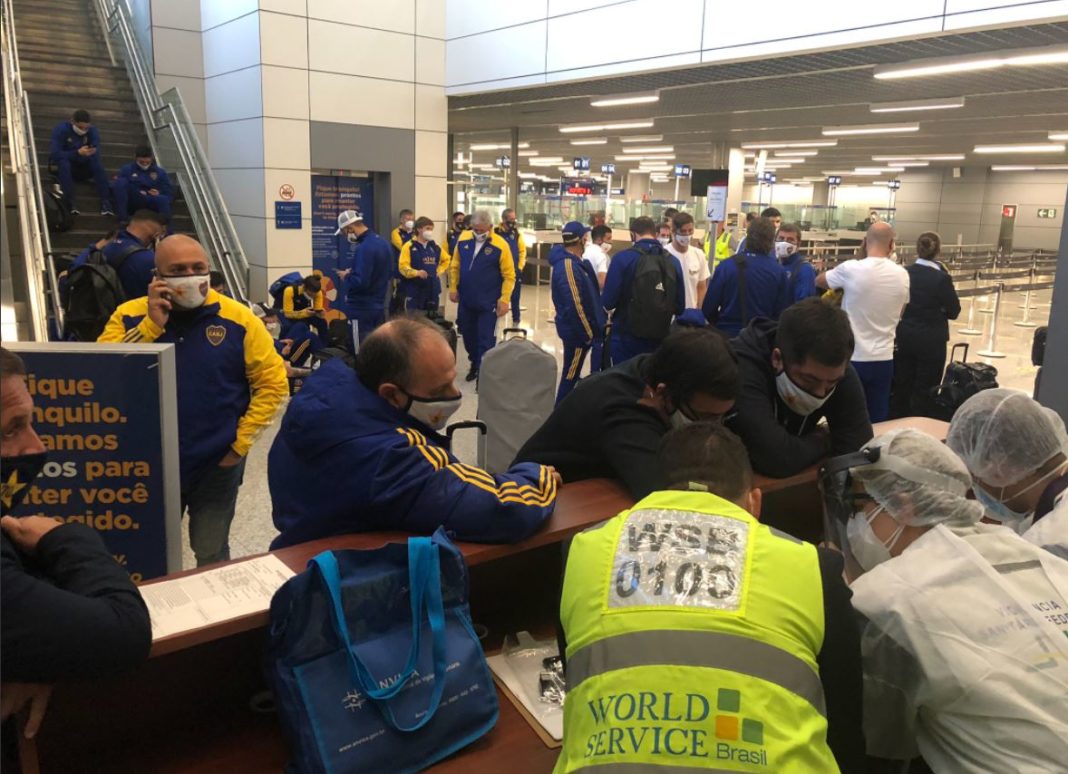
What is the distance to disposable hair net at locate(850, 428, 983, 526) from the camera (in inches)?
70.1

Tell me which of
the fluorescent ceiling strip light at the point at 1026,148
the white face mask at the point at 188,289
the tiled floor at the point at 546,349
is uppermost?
the fluorescent ceiling strip light at the point at 1026,148

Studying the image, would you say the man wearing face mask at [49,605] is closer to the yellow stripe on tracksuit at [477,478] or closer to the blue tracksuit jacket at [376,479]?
the blue tracksuit jacket at [376,479]

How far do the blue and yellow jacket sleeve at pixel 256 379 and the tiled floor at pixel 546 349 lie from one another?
1088 millimetres

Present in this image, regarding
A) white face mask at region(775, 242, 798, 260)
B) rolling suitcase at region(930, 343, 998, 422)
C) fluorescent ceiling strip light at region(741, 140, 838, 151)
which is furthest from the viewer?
fluorescent ceiling strip light at region(741, 140, 838, 151)

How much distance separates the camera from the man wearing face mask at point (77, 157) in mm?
8164

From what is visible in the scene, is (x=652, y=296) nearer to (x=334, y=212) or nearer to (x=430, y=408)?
(x=430, y=408)

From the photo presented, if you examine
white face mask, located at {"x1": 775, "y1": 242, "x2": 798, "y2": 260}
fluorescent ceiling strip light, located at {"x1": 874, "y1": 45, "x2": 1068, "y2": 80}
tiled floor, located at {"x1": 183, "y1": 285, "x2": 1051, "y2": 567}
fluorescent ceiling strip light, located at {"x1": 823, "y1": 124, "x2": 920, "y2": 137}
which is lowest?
tiled floor, located at {"x1": 183, "y1": 285, "x2": 1051, "y2": 567}

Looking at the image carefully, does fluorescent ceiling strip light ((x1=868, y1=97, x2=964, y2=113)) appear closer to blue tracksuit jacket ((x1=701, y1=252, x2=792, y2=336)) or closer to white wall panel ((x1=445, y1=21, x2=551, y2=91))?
white wall panel ((x1=445, y1=21, x2=551, y2=91))

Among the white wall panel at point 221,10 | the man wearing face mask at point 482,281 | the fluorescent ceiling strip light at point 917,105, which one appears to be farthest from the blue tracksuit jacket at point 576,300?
the fluorescent ceiling strip light at point 917,105

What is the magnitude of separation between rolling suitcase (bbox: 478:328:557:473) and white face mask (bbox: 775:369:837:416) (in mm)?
1997

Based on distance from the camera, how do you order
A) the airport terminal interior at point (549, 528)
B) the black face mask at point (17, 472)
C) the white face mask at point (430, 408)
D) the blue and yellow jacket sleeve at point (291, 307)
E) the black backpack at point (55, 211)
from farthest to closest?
the black backpack at point (55, 211), the blue and yellow jacket sleeve at point (291, 307), the white face mask at point (430, 408), the black face mask at point (17, 472), the airport terminal interior at point (549, 528)

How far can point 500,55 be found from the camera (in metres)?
9.91

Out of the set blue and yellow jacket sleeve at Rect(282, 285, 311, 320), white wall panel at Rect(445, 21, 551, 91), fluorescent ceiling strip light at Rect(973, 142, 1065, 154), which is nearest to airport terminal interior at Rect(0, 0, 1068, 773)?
blue and yellow jacket sleeve at Rect(282, 285, 311, 320)

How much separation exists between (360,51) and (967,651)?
976cm
